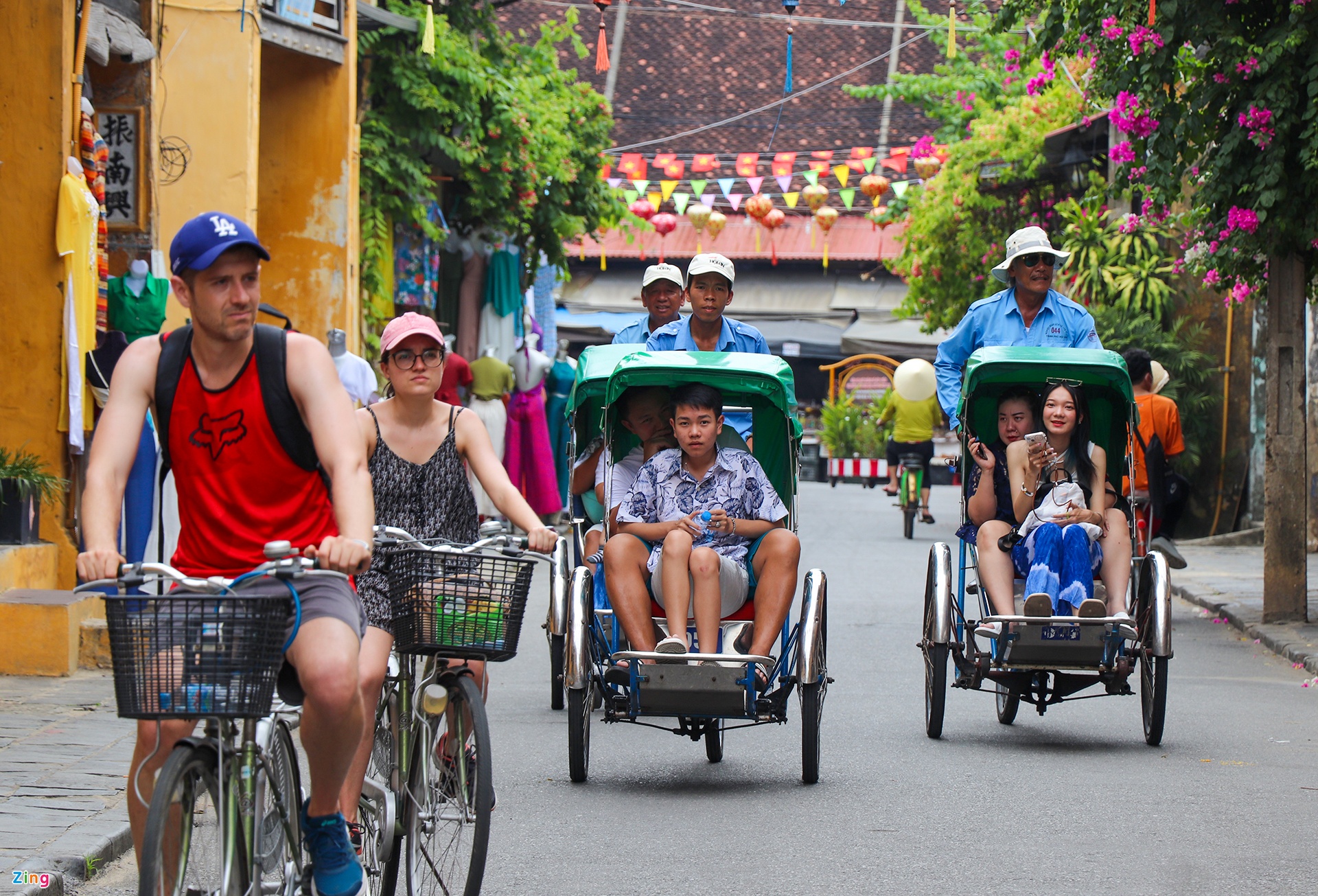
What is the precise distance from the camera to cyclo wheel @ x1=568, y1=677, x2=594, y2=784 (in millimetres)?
6754

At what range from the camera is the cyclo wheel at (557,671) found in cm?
856

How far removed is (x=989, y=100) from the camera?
30.4m

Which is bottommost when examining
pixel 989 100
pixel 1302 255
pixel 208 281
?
pixel 208 281

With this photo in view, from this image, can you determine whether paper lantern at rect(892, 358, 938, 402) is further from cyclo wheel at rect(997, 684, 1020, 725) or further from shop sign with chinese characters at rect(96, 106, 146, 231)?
cyclo wheel at rect(997, 684, 1020, 725)

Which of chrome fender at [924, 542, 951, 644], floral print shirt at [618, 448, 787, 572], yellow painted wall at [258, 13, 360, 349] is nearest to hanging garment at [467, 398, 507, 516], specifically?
yellow painted wall at [258, 13, 360, 349]

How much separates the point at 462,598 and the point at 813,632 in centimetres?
236

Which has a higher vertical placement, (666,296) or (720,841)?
(666,296)

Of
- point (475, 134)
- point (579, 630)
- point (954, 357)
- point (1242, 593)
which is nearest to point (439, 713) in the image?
point (579, 630)

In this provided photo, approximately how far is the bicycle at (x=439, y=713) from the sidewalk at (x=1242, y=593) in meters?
6.82

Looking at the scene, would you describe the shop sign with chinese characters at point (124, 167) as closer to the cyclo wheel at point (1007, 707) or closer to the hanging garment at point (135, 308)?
the hanging garment at point (135, 308)

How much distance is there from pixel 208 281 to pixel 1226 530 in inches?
678

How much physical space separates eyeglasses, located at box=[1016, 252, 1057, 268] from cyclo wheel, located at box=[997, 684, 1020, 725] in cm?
208

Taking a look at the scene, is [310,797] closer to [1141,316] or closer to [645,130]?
[1141,316]

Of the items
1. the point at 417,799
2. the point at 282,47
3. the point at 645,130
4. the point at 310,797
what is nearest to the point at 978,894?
the point at 417,799
